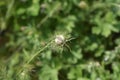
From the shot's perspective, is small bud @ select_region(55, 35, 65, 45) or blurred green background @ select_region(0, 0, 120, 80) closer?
small bud @ select_region(55, 35, 65, 45)

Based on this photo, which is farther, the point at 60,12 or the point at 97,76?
the point at 60,12

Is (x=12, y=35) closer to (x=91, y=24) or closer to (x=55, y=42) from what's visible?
(x=91, y=24)

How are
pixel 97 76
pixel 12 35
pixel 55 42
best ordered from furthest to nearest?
1. pixel 12 35
2. pixel 97 76
3. pixel 55 42

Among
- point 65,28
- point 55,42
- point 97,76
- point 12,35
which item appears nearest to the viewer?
point 55,42

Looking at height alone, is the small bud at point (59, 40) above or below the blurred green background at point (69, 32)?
below

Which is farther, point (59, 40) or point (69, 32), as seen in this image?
point (69, 32)

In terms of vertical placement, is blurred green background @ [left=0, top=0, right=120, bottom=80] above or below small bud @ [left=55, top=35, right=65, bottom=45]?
above

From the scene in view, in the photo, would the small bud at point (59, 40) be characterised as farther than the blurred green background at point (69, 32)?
No

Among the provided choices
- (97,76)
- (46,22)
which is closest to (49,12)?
(46,22)
